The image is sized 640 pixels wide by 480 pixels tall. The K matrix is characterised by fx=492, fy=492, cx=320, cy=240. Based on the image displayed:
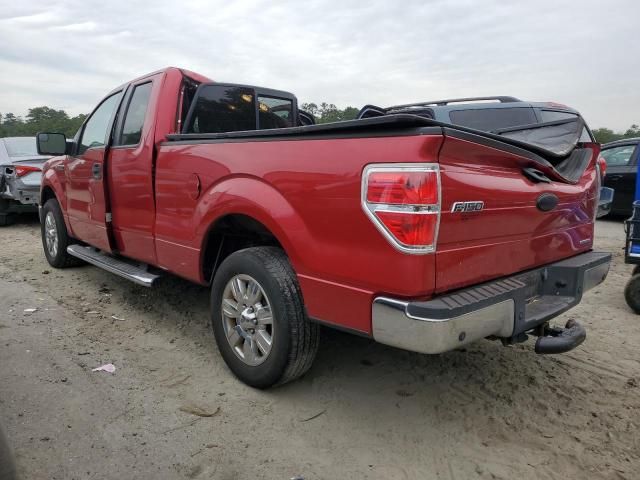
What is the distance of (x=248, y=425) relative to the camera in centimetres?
272

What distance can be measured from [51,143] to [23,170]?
4.37 m

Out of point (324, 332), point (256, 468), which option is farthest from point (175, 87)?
point (256, 468)

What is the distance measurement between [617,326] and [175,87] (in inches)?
166

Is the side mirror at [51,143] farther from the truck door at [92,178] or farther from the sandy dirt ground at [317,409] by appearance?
the sandy dirt ground at [317,409]

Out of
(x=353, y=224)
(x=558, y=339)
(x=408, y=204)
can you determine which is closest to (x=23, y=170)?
(x=353, y=224)

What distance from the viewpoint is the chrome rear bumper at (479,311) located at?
6.93ft

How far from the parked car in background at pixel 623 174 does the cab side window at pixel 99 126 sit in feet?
28.2

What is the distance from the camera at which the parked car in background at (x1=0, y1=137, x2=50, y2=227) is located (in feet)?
28.4

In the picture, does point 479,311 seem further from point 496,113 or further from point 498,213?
point 496,113

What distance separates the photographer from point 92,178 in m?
4.62

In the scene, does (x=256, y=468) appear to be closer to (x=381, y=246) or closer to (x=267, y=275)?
(x=267, y=275)

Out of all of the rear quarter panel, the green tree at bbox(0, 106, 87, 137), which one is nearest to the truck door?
the rear quarter panel

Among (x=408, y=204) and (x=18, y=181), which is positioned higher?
(x=408, y=204)

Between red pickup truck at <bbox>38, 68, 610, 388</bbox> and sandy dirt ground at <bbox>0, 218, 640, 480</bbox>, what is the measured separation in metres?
0.39
